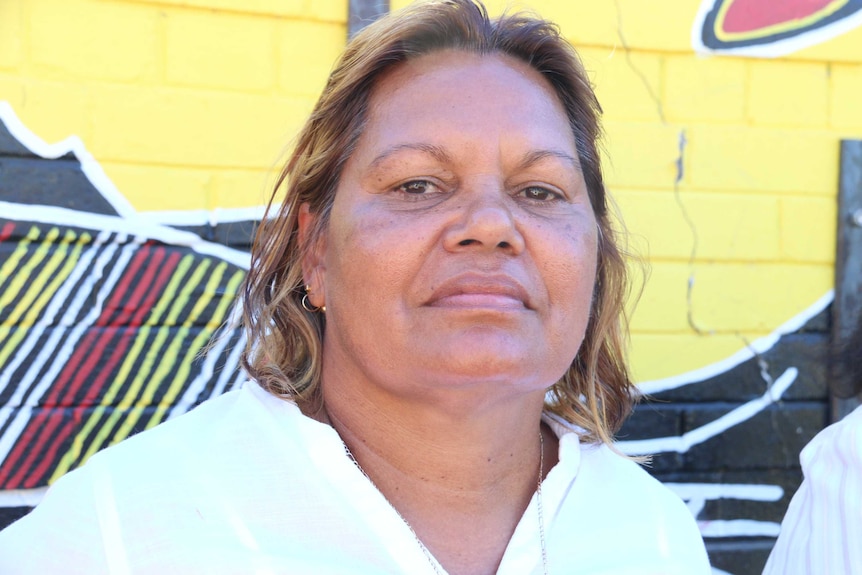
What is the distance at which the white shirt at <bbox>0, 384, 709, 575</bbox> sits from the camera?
1.59m

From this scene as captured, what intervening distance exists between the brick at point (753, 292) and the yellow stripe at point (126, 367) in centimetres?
186

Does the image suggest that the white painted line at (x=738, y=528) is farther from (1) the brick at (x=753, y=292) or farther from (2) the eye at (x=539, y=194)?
(2) the eye at (x=539, y=194)

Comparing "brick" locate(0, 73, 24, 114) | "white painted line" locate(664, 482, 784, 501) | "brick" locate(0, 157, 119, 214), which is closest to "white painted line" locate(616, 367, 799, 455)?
"white painted line" locate(664, 482, 784, 501)

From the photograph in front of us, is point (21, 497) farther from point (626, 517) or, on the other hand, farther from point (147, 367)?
point (626, 517)

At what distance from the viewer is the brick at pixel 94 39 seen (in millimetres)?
2807

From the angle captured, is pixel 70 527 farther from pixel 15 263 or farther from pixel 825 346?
pixel 825 346

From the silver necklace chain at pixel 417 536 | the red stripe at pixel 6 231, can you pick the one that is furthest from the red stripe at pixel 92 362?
the silver necklace chain at pixel 417 536

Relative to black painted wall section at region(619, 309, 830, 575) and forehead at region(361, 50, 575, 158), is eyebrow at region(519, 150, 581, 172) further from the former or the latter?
black painted wall section at region(619, 309, 830, 575)

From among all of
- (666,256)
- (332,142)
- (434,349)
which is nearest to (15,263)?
(332,142)

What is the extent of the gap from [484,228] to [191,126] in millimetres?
1615

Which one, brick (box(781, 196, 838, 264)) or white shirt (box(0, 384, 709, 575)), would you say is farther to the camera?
brick (box(781, 196, 838, 264))

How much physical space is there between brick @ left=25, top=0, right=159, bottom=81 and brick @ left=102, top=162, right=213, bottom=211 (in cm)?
29

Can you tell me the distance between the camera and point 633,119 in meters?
3.38

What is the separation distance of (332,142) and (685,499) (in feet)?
7.28
